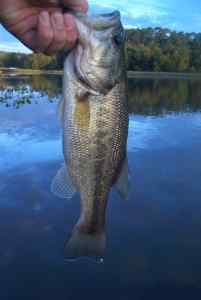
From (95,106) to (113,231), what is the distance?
7793mm

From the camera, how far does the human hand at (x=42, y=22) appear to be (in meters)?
2.74

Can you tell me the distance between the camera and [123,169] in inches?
115

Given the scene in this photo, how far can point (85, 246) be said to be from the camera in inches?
117

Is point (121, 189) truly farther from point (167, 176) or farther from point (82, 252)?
point (167, 176)

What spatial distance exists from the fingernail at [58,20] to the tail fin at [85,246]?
4.31 ft

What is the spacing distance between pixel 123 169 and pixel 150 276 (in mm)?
6355

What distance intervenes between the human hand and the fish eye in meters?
0.25

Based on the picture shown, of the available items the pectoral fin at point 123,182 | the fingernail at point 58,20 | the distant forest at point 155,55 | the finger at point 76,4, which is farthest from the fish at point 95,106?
the distant forest at point 155,55

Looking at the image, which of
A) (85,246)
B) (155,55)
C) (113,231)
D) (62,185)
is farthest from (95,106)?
(155,55)

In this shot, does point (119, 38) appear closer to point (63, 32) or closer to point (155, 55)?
point (63, 32)

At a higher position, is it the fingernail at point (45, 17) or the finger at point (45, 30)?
the fingernail at point (45, 17)

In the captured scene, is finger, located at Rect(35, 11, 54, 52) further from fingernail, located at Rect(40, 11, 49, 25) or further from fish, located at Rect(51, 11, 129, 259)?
fish, located at Rect(51, 11, 129, 259)

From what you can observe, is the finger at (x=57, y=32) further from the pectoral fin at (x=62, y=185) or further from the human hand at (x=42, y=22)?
the pectoral fin at (x=62, y=185)

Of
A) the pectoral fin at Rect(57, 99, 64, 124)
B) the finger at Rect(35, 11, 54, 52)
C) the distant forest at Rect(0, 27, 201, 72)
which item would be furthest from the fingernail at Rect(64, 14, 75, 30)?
the distant forest at Rect(0, 27, 201, 72)
